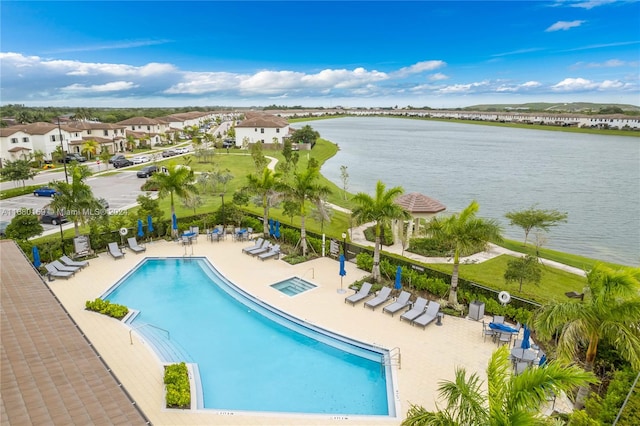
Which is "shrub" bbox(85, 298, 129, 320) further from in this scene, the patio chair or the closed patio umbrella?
the patio chair

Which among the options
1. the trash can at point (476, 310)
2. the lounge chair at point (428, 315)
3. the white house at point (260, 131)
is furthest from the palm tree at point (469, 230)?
the white house at point (260, 131)

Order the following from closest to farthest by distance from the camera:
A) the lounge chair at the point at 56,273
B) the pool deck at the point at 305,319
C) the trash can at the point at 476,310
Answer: the pool deck at the point at 305,319
the trash can at the point at 476,310
the lounge chair at the point at 56,273

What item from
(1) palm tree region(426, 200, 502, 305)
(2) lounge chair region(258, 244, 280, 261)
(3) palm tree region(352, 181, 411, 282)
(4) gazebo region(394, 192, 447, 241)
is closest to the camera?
(1) palm tree region(426, 200, 502, 305)

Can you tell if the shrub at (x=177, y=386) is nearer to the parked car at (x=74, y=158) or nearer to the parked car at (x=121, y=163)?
the parked car at (x=121, y=163)

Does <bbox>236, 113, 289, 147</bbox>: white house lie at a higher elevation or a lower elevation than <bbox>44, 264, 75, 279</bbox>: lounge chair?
higher

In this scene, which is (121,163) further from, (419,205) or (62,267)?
(419,205)

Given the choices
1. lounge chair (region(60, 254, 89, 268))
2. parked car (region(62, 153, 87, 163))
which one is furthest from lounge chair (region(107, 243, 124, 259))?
parked car (region(62, 153, 87, 163))

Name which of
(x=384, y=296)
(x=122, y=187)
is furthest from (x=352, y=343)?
(x=122, y=187)
